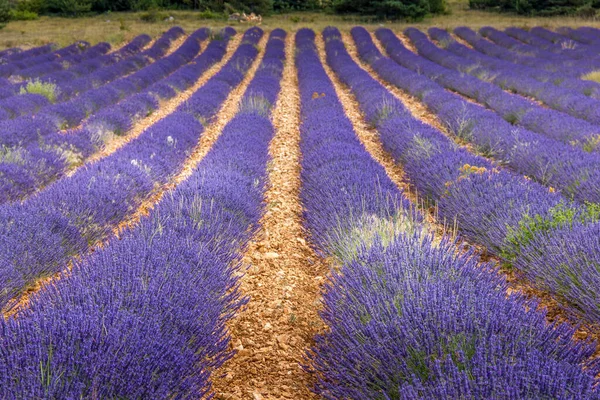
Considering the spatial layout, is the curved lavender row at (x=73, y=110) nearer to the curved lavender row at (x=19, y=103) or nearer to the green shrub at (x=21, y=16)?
the curved lavender row at (x=19, y=103)

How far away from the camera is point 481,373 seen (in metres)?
1.53

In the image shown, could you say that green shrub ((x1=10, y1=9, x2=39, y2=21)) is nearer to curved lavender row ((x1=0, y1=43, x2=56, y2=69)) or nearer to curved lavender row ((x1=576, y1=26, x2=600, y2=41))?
curved lavender row ((x1=0, y1=43, x2=56, y2=69))

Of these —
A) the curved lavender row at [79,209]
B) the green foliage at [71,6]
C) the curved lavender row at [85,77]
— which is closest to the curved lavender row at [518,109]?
the curved lavender row at [79,209]

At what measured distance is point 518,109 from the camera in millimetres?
7320

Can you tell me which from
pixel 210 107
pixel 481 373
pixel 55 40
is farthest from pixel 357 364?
pixel 55 40

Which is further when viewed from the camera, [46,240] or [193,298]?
[46,240]

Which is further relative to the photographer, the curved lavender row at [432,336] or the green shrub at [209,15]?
the green shrub at [209,15]

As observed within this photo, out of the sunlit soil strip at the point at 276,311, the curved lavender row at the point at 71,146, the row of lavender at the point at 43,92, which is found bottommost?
the sunlit soil strip at the point at 276,311

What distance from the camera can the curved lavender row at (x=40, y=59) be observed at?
1152cm

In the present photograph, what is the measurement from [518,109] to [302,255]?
5250 mm

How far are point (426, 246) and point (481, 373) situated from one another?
111 cm

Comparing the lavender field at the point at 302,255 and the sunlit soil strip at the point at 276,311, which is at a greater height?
the lavender field at the point at 302,255

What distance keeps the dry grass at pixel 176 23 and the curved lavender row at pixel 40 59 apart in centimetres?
160

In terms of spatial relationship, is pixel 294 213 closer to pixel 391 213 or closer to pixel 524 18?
pixel 391 213
